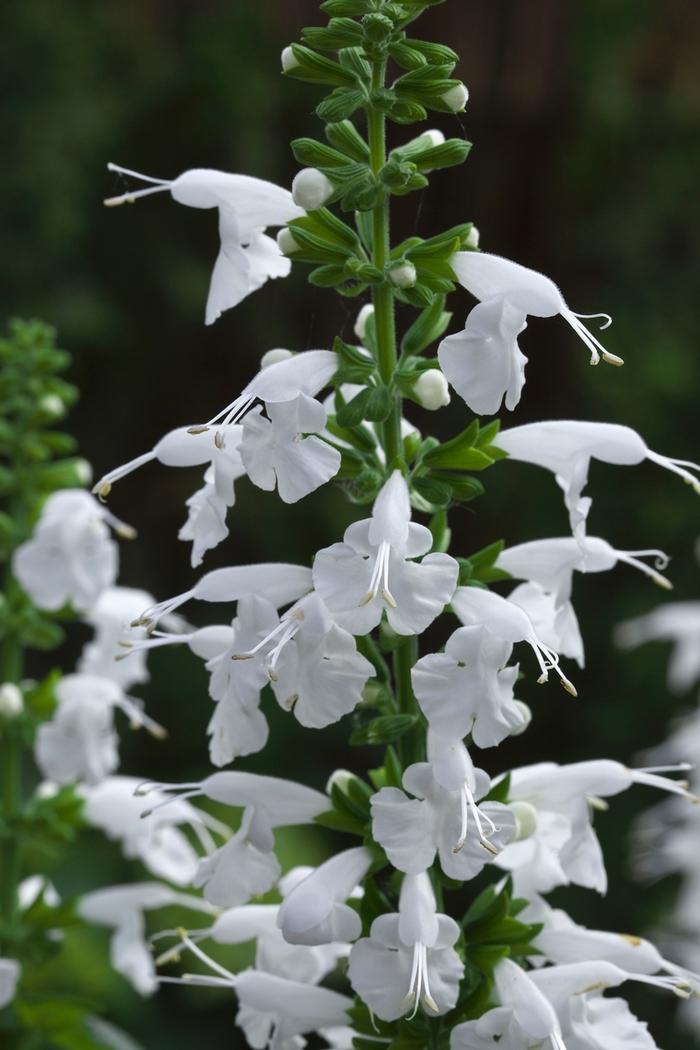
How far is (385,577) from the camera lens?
1.23 m

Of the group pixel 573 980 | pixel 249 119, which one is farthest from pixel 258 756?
pixel 573 980

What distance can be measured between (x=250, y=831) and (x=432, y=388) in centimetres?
50

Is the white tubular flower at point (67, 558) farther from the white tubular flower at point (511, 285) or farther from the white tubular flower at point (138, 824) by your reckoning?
the white tubular flower at point (511, 285)

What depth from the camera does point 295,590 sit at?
4.68 feet

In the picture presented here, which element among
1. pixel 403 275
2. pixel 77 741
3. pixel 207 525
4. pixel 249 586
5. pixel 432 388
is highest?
pixel 403 275

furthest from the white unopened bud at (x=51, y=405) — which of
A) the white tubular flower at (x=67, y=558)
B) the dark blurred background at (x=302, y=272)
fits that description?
the dark blurred background at (x=302, y=272)

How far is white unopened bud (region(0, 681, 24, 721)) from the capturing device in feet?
6.75

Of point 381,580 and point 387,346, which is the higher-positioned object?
point 387,346

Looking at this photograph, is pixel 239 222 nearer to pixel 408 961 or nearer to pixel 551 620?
pixel 551 620

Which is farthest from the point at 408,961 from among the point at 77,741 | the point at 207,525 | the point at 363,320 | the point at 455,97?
the point at 77,741

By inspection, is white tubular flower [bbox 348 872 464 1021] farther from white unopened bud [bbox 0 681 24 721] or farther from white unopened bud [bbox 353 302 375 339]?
white unopened bud [bbox 0 681 24 721]

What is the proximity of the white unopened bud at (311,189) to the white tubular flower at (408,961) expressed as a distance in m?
0.68

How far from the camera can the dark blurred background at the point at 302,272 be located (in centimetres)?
584

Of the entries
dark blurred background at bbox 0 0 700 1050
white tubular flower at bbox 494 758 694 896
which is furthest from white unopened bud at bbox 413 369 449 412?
dark blurred background at bbox 0 0 700 1050
